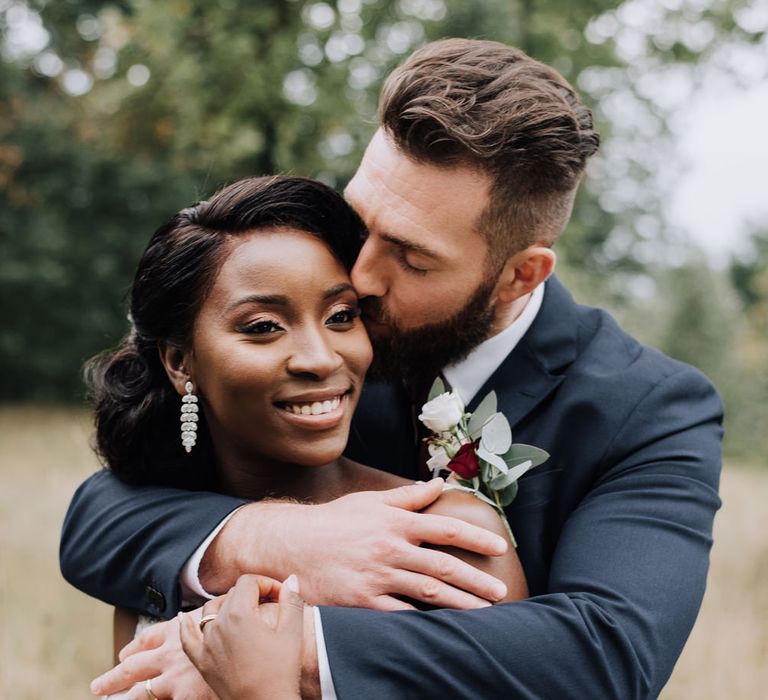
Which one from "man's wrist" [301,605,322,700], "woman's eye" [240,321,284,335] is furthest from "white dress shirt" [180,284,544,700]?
"man's wrist" [301,605,322,700]

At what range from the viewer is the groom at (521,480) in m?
2.28

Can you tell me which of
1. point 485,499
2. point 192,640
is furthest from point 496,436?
point 192,640

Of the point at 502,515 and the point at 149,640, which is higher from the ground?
the point at 502,515

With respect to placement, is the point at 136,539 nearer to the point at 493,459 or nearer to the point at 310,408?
the point at 310,408

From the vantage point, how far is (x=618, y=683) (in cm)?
237

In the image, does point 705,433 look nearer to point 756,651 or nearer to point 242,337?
point 242,337

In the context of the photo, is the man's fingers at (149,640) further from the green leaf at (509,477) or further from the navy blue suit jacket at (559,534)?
the green leaf at (509,477)

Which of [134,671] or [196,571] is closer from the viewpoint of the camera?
[134,671]

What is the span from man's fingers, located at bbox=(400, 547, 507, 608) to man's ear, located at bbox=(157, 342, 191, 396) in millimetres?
978

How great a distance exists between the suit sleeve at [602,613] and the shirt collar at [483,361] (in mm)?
518

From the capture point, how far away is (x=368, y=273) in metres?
2.93

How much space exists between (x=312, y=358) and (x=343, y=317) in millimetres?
264

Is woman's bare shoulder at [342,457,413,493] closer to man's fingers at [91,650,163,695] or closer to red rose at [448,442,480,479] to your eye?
red rose at [448,442,480,479]

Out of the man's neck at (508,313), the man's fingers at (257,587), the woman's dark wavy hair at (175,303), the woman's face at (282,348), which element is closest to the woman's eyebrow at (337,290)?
the woman's face at (282,348)
